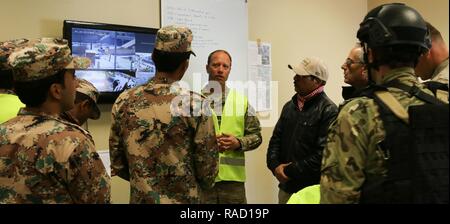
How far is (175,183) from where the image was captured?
1.77 metres

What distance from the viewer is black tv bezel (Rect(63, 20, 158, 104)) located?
7.98ft

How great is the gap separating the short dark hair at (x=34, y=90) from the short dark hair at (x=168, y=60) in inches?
22.4

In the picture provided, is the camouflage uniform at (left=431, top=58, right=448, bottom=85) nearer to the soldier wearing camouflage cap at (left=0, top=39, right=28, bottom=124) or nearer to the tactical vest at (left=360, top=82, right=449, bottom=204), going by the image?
the tactical vest at (left=360, top=82, right=449, bottom=204)

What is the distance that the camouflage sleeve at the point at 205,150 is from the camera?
1777 millimetres

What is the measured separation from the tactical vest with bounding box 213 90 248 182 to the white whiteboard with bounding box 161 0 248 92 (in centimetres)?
52

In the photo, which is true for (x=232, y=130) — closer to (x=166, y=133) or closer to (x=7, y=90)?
(x=166, y=133)

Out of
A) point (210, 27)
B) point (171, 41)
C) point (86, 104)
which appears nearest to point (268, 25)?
point (210, 27)

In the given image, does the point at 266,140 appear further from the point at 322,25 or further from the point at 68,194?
the point at 68,194

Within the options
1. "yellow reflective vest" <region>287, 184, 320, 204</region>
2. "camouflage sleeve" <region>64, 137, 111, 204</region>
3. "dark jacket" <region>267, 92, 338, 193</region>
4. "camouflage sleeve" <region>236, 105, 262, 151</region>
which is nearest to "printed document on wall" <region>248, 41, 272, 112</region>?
"camouflage sleeve" <region>236, 105, 262, 151</region>

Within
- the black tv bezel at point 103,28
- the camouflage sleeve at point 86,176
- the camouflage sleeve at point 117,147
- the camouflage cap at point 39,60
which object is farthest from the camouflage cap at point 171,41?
the black tv bezel at point 103,28

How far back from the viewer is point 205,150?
1.80 m

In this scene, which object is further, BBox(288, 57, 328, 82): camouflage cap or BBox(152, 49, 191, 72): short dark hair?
BBox(288, 57, 328, 82): camouflage cap

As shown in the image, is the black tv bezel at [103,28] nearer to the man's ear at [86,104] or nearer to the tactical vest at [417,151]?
the man's ear at [86,104]

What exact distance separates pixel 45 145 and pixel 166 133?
573mm
